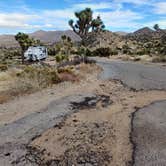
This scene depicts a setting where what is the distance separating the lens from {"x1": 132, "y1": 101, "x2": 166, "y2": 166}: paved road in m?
8.23

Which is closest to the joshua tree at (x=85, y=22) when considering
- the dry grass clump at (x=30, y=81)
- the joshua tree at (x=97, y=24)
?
the joshua tree at (x=97, y=24)

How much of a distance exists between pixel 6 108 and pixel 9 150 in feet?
18.5

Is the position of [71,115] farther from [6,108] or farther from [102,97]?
[102,97]

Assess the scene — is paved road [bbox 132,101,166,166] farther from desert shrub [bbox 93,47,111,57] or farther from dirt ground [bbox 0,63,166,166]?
desert shrub [bbox 93,47,111,57]

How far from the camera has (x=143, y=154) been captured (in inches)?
338

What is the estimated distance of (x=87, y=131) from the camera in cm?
1080

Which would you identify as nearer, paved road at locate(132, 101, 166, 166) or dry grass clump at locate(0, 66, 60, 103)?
paved road at locate(132, 101, 166, 166)

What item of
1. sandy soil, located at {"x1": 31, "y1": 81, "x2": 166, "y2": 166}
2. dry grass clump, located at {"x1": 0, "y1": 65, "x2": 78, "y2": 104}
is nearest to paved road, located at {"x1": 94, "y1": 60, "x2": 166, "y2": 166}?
sandy soil, located at {"x1": 31, "y1": 81, "x2": 166, "y2": 166}

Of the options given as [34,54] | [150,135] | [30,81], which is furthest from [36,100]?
[34,54]

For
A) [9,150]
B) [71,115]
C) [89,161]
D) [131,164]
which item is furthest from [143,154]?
[71,115]

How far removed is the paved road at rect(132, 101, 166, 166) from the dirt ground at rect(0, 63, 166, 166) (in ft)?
0.80

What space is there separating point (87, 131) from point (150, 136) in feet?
6.26

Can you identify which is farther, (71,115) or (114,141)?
(71,115)

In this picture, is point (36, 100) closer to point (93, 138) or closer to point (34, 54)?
point (93, 138)
